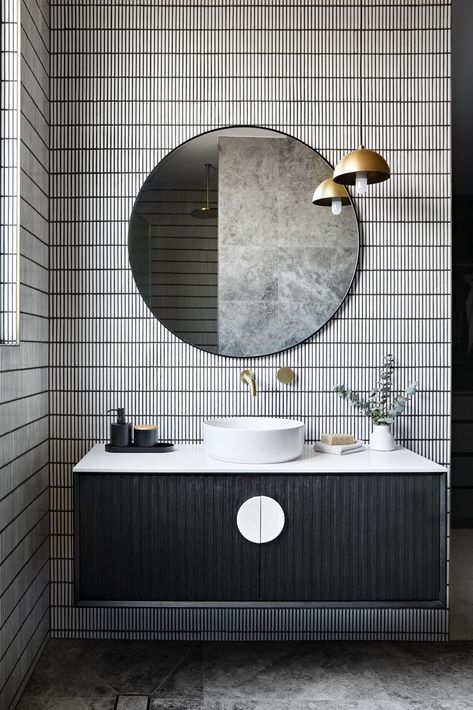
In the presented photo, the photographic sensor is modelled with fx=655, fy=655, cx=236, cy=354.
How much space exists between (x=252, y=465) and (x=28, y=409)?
2.70ft

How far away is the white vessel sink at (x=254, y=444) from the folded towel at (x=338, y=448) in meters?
0.18

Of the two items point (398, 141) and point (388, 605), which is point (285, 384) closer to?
point (388, 605)

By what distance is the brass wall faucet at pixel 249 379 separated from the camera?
2547 millimetres

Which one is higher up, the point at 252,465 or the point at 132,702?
the point at 252,465

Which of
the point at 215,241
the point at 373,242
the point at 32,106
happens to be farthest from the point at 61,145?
the point at 373,242

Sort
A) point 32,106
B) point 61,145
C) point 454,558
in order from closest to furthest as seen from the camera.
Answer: point 32,106 < point 61,145 < point 454,558

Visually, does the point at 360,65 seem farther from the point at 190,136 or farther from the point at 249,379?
the point at 249,379

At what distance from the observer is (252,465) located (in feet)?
7.30

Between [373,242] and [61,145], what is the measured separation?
1322 millimetres

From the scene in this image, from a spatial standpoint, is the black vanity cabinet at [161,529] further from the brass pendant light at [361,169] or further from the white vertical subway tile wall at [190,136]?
the brass pendant light at [361,169]

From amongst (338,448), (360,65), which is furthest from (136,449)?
(360,65)

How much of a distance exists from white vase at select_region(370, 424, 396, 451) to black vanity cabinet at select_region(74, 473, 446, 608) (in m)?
0.32

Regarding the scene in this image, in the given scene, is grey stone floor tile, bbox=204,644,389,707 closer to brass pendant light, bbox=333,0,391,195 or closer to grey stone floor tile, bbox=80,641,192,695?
grey stone floor tile, bbox=80,641,192,695

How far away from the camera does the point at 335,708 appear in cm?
214
